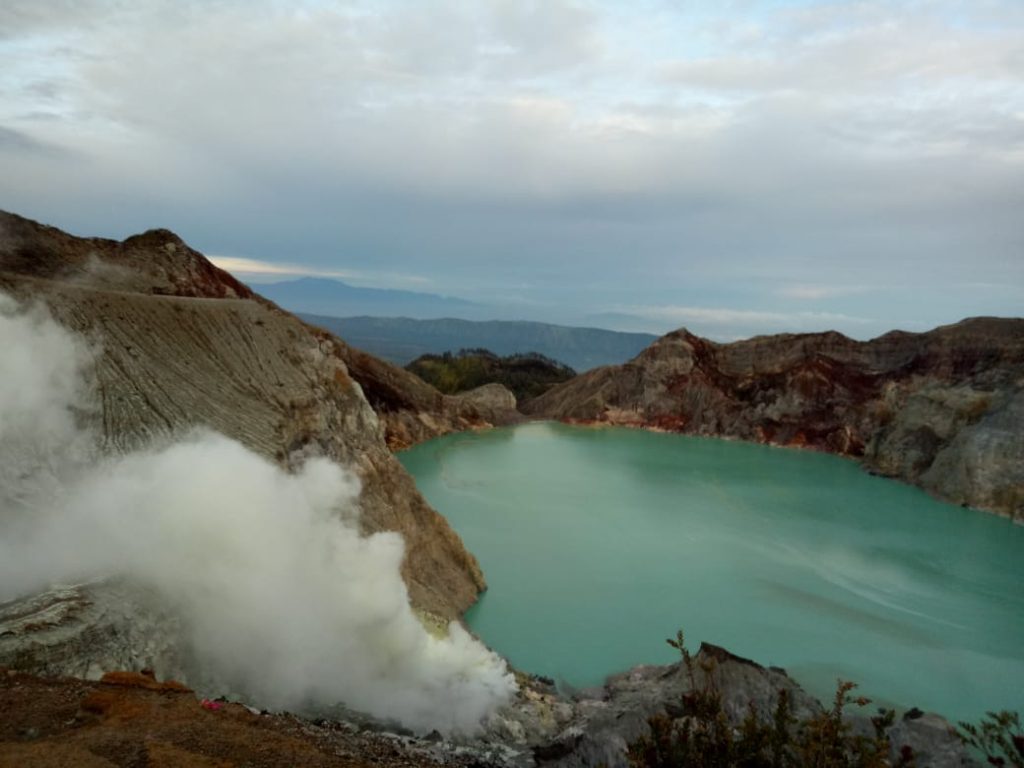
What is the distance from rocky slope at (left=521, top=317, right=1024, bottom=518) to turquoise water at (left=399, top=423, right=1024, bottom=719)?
2.07 m

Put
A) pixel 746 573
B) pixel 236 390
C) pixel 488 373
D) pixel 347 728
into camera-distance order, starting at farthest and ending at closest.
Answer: pixel 488 373 < pixel 746 573 < pixel 236 390 < pixel 347 728

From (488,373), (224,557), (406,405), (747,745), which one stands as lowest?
(406,405)

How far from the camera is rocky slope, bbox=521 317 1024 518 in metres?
27.3

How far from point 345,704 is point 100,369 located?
7.15 metres

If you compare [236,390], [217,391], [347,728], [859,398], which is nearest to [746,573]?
[347,728]

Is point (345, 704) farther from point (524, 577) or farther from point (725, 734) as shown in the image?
point (524, 577)

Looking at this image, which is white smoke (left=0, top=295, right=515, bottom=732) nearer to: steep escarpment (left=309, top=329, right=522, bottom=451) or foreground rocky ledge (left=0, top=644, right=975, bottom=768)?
foreground rocky ledge (left=0, top=644, right=975, bottom=768)

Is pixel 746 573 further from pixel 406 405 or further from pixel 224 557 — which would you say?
pixel 406 405

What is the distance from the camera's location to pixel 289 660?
28.2 feet

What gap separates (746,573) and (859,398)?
25.7 m

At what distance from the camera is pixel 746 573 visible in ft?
56.9

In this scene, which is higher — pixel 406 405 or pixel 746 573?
pixel 406 405

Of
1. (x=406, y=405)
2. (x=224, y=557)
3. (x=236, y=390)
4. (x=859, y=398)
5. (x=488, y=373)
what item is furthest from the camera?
(x=488, y=373)

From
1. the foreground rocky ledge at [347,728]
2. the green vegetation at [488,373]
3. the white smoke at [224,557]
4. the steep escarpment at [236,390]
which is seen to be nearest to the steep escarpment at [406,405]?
the green vegetation at [488,373]
